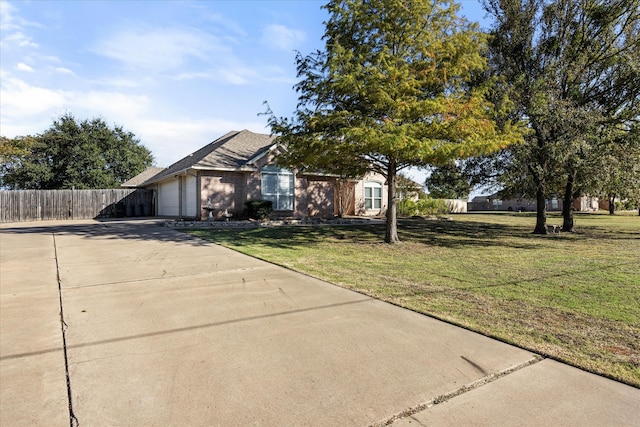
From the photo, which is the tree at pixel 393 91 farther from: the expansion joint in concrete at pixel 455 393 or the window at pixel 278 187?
the window at pixel 278 187

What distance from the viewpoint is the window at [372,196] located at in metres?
24.0

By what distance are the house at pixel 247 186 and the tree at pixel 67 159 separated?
2014 centimetres

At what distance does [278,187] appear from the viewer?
19.3 m

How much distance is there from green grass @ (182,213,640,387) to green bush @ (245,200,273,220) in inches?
183

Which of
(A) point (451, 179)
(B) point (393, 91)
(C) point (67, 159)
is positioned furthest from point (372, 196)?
(C) point (67, 159)

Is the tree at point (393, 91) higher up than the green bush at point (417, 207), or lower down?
higher up

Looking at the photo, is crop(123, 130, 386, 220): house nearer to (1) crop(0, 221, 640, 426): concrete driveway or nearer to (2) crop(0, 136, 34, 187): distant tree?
(1) crop(0, 221, 640, 426): concrete driveway

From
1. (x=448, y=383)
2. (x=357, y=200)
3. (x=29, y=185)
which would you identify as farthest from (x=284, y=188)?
Result: (x=29, y=185)

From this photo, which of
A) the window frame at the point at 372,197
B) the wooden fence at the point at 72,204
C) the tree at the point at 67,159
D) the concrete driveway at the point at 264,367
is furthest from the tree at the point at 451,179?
the tree at the point at 67,159

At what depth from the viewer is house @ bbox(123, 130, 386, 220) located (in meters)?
17.8

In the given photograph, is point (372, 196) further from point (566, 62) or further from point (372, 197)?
point (566, 62)

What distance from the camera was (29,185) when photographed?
3659cm

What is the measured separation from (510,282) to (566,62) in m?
11.6

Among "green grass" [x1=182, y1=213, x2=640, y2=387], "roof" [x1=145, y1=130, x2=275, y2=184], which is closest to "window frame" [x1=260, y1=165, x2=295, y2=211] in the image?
"roof" [x1=145, y1=130, x2=275, y2=184]
